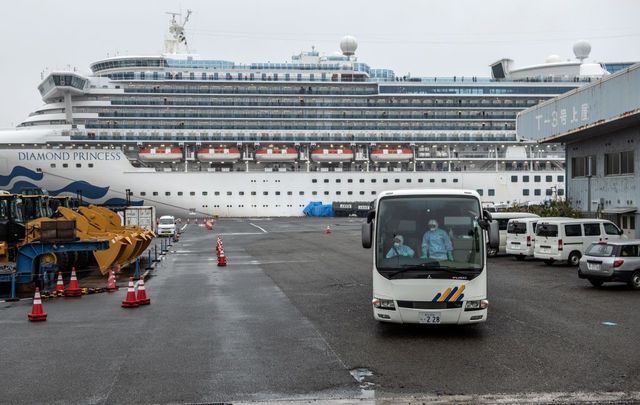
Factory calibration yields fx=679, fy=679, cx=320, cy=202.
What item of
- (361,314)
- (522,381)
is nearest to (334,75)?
(361,314)

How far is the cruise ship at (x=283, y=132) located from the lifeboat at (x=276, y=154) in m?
0.12

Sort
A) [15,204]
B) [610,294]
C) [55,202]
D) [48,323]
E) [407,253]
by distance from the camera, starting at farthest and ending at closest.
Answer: [55,202] → [15,204] → [610,294] → [48,323] → [407,253]

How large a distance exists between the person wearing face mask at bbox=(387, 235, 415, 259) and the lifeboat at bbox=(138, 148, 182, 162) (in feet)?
182

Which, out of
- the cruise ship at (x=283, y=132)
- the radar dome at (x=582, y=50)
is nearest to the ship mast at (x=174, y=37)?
the cruise ship at (x=283, y=132)

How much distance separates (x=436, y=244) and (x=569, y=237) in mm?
13011

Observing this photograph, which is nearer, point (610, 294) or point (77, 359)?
point (77, 359)

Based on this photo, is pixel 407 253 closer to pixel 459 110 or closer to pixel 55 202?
pixel 55 202

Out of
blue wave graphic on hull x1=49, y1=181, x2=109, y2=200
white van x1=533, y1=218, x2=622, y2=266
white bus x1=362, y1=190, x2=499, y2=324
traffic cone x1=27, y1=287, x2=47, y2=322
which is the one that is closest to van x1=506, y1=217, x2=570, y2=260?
white van x1=533, y1=218, x2=622, y2=266

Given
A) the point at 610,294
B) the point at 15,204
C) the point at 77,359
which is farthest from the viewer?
the point at 15,204

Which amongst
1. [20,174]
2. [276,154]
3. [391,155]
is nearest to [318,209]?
[276,154]

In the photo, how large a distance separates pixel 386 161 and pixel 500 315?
2205 inches

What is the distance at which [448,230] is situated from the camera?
37.7ft

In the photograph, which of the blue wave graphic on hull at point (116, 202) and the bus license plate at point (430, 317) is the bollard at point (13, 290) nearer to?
the bus license plate at point (430, 317)

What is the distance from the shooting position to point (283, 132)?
222 ft
